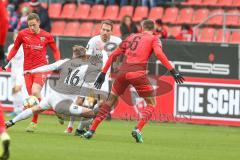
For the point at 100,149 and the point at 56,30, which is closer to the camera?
the point at 100,149

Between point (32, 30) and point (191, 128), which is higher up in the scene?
point (32, 30)

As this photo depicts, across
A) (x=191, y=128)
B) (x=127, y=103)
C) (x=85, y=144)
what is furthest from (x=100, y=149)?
(x=127, y=103)

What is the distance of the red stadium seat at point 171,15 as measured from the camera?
28547mm

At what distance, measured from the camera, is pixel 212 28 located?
27.4m

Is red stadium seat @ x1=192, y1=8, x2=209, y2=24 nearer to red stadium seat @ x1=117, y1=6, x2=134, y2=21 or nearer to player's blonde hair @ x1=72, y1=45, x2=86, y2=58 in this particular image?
red stadium seat @ x1=117, y1=6, x2=134, y2=21

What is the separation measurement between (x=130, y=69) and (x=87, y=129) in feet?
5.78

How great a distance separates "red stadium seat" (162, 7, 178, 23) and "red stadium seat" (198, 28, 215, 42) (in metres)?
1.57

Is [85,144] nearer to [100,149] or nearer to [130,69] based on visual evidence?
[100,149]

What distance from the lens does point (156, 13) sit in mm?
28734

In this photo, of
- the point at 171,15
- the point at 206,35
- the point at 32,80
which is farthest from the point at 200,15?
the point at 32,80

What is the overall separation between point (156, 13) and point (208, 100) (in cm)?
743

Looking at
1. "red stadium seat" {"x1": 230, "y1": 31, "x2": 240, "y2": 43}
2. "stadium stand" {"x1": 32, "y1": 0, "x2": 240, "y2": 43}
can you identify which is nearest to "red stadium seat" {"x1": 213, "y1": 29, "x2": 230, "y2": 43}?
"stadium stand" {"x1": 32, "y1": 0, "x2": 240, "y2": 43}

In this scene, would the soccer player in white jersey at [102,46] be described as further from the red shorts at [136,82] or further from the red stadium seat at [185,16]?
the red stadium seat at [185,16]

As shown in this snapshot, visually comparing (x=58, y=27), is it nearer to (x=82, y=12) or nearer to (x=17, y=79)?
(x=82, y=12)
